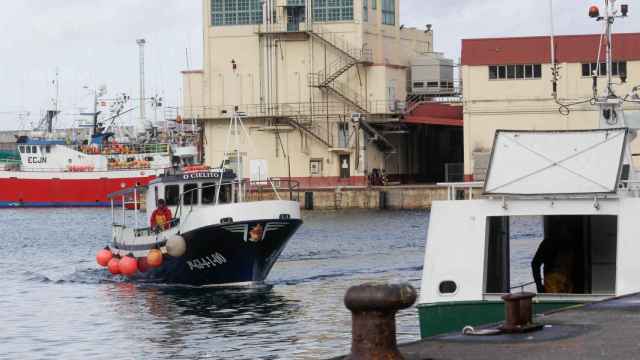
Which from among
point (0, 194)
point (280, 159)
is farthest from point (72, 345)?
point (0, 194)

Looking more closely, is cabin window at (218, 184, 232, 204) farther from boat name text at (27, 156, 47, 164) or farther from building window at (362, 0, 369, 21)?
Answer: boat name text at (27, 156, 47, 164)

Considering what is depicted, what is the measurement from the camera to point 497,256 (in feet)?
62.5

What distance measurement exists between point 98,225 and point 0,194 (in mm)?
32446

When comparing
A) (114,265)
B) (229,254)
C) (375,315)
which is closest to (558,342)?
(375,315)

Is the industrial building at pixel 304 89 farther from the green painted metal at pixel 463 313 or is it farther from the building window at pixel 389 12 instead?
the green painted metal at pixel 463 313

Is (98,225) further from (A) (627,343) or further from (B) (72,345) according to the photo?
(A) (627,343)

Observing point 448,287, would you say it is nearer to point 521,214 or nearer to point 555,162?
point 521,214

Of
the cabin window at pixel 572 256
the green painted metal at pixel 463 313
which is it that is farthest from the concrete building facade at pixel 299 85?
the green painted metal at pixel 463 313

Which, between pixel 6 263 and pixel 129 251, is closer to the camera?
pixel 129 251

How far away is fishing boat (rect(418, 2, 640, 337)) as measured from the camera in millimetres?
18000

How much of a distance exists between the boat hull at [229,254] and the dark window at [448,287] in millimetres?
19438

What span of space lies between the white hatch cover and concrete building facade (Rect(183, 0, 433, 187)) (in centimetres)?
7731

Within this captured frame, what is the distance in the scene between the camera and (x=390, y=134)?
100625 mm

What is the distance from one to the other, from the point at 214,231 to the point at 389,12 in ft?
222
